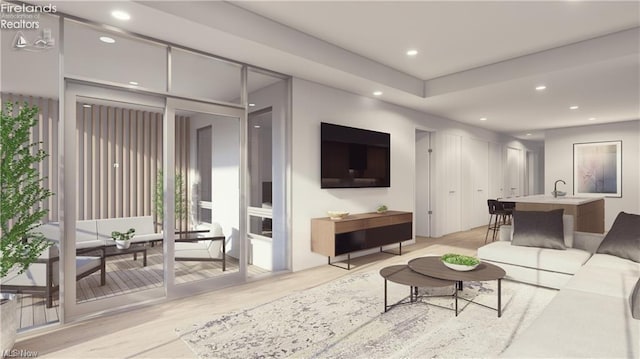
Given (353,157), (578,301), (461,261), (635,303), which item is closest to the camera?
(635,303)

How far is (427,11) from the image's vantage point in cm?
320

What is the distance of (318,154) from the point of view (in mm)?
4688

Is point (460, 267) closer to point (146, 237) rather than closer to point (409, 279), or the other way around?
point (409, 279)

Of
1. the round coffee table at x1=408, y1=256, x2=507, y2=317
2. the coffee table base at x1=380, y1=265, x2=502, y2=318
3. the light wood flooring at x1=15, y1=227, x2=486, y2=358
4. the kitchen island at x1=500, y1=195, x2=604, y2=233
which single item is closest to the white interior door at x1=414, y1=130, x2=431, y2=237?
the kitchen island at x1=500, y1=195, x2=604, y2=233

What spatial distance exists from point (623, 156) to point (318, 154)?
7.58m

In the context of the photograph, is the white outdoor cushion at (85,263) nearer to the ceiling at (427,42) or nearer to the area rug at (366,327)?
the area rug at (366,327)

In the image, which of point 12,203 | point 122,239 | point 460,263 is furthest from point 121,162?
point 460,263

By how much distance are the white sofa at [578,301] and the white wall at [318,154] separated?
206 centimetres

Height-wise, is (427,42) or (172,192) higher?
(427,42)

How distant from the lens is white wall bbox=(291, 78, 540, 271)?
4.45 m

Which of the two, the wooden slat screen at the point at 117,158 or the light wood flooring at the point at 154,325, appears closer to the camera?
the light wood flooring at the point at 154,325

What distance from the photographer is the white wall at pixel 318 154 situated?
445 cm

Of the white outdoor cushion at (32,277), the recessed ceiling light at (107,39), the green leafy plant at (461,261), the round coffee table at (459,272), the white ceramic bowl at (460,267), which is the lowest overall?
the white outdoor cushion at (32,277)

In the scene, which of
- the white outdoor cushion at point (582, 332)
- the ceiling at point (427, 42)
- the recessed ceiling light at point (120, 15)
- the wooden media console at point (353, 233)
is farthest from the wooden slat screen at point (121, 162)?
the white outdoor cushion at point (582, 332)
